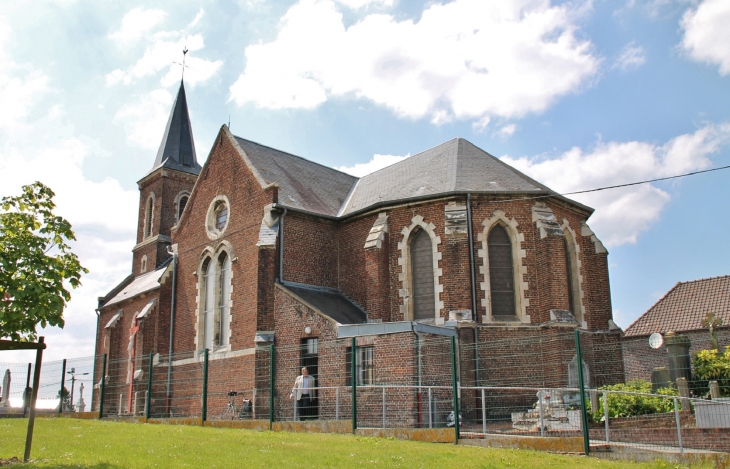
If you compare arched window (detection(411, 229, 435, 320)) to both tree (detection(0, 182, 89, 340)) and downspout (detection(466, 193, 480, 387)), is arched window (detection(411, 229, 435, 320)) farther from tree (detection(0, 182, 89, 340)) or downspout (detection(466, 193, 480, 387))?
tree (detection(0, 182, 89, 340))

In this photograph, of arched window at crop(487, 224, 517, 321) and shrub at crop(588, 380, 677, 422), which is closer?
shrub at crop(588, 380, 677, 422)

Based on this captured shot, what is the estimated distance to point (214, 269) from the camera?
24.8 meters

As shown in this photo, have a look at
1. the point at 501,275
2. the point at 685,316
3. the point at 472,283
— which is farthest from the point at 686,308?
the point at 472,283

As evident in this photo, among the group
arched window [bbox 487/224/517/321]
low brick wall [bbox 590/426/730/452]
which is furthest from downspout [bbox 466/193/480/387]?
low brick wall [bbox 590/426/730/452]

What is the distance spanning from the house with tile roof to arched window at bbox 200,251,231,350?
16.1 metres

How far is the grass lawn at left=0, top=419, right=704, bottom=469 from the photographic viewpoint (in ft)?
31.3

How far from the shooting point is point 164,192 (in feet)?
127

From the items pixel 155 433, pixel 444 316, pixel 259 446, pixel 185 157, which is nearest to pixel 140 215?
pixel 185 157

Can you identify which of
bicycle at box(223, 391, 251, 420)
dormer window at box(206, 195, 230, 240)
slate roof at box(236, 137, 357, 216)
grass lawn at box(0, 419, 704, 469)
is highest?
slate roof at box(236, 137, 357, 216)

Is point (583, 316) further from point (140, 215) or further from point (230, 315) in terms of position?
point (140, 215)

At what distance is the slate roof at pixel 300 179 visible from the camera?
24.1 metres

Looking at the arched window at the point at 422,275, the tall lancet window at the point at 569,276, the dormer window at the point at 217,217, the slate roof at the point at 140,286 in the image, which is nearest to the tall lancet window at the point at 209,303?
the dormer window at the point at 217,217

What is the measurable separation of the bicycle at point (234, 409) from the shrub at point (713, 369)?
12.6m

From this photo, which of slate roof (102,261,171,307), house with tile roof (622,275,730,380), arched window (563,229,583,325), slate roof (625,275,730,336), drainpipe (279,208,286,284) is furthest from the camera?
slate roof (102,261,171,307)
